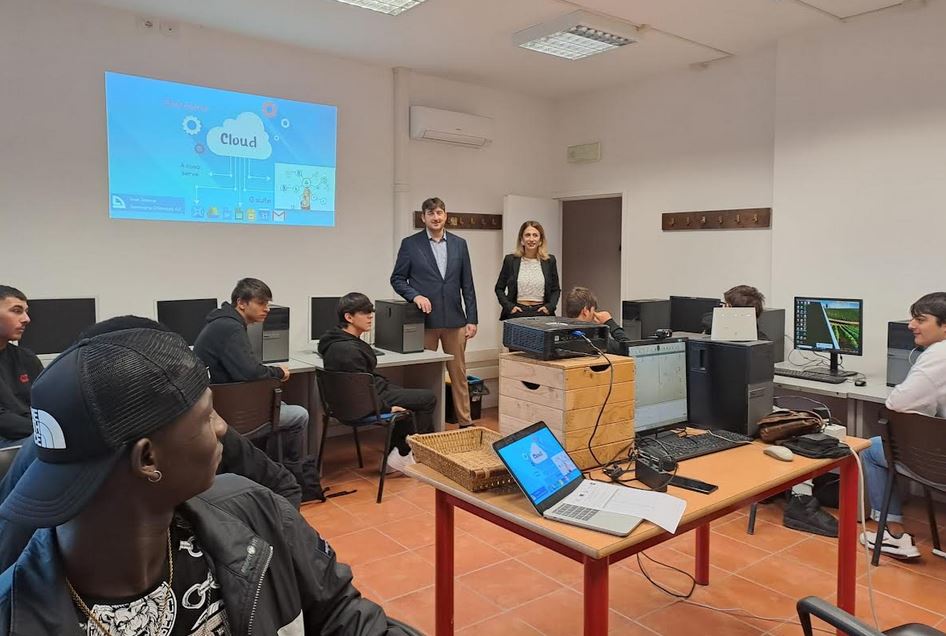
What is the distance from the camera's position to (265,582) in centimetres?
117

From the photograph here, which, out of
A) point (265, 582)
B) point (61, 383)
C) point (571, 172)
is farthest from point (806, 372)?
point (61, 383)

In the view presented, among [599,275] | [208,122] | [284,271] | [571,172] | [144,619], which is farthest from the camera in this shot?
[599,275]

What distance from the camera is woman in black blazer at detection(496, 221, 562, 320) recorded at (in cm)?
564

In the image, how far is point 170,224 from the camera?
4754 mm

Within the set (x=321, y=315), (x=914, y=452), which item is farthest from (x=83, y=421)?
(x=321, y=315)

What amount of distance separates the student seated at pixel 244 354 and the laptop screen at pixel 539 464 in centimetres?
222

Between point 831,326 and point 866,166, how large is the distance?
1205mm

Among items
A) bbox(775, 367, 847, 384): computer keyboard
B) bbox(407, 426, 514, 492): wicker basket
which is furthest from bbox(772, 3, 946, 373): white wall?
bbox(407, 426, 514, 492): wicker basket

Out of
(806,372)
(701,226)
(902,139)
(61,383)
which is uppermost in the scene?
(902,139)

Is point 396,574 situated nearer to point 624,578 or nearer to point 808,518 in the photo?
point 624,578

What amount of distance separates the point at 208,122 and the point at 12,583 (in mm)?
4501

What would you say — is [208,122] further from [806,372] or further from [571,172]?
[806,372]

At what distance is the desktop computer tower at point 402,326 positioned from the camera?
191 inches

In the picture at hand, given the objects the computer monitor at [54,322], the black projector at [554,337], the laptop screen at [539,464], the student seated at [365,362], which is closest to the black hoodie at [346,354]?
the student seated at [365,362]
